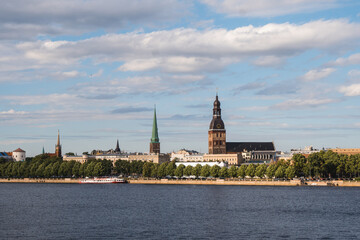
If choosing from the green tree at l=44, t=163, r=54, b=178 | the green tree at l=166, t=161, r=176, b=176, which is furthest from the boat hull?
the green tree at l=44, t=163, r=54, b=178

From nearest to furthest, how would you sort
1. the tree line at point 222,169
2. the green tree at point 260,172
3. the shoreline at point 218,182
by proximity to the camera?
the shoreline at point 218,182 → the tree line at point 222,169 → the green tree at point 260,172

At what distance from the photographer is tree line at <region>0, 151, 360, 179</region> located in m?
137

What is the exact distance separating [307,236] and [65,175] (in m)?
145

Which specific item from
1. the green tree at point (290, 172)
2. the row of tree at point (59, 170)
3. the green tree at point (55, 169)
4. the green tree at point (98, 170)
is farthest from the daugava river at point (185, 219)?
the green tree at point (55, 169)

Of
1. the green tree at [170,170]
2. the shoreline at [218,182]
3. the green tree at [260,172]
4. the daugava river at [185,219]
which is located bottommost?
the daugava river at [185,219]

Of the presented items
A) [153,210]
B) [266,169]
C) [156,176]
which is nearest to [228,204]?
[153,210]

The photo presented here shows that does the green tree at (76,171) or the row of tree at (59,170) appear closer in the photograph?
Result: the row of tree at (59,170)

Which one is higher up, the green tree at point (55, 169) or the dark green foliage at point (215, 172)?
the green tree at point (55, 169)

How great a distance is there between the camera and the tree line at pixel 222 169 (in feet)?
451

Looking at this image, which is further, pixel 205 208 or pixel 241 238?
pixel 205 208

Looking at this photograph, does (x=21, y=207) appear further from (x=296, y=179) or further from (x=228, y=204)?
(x=296, y=179)

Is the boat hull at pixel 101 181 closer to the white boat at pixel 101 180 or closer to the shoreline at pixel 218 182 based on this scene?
the white boat at pixel 101 180

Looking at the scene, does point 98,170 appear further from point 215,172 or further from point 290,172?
point 290,172

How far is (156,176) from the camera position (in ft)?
598
